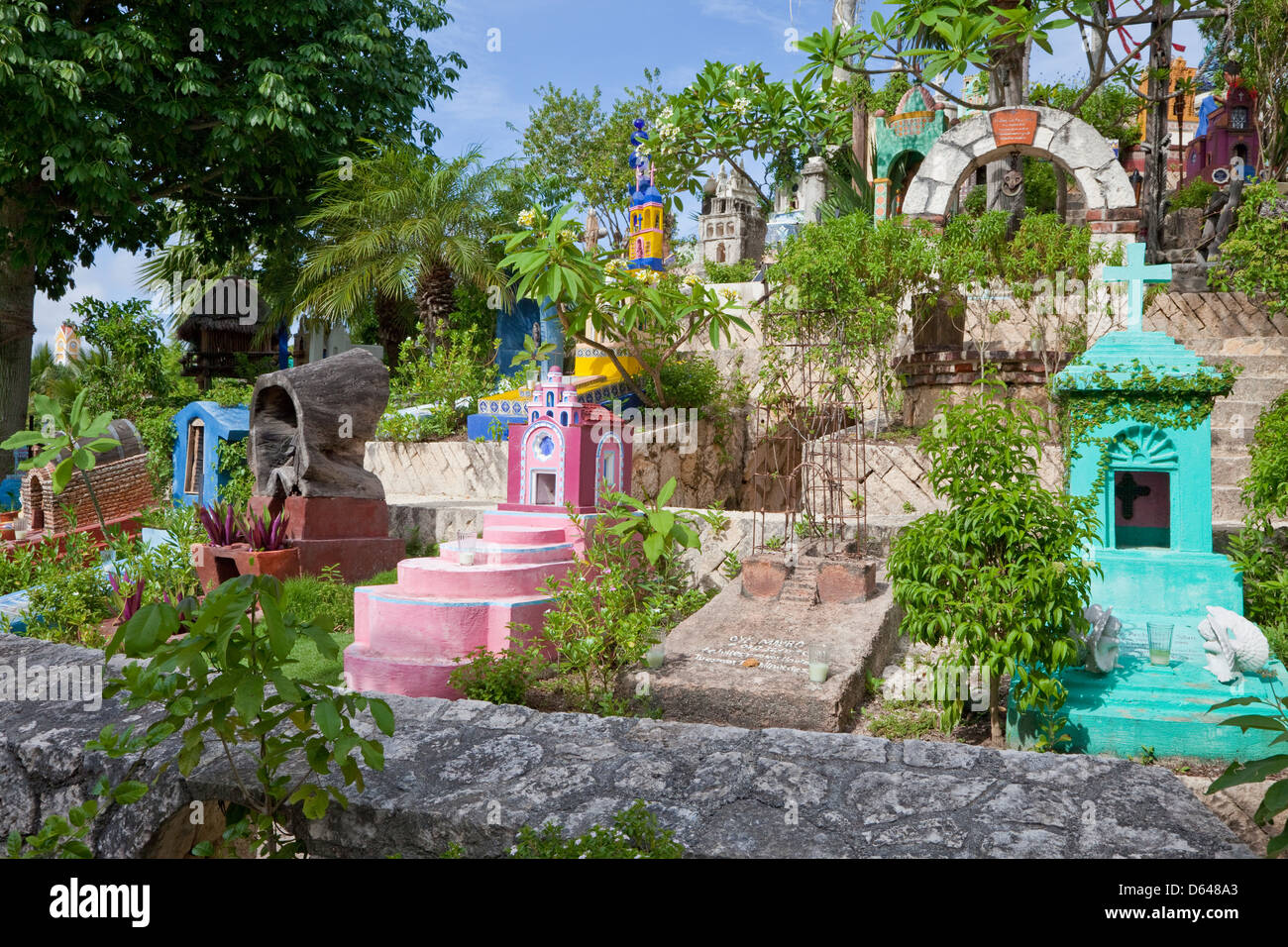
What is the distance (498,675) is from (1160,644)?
12.1ft

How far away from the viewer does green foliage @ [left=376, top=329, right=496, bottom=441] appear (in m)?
12.5

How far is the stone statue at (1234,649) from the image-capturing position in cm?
465

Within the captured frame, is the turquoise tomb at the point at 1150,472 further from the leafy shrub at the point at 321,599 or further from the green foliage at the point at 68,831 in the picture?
the leafy shrub at the point at 321,599

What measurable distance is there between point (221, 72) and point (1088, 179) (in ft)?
42.6

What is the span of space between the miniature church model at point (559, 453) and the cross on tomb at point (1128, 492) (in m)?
3.86

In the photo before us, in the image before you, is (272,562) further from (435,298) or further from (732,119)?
(732,119)

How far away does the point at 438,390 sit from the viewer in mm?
13047

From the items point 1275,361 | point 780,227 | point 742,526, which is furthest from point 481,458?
point 780,227

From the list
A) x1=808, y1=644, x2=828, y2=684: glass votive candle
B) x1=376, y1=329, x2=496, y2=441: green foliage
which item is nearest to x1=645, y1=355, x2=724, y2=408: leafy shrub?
x1=376, y1=329, x2=496, y2=441: green foliage

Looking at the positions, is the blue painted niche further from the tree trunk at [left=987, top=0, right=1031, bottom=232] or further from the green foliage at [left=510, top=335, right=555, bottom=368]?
the tree trunk at [left=987, top=0, right=1031, bottom=232]

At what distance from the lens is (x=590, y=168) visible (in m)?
24.3

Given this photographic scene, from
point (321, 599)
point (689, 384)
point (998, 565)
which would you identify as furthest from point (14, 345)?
point (998, 565)

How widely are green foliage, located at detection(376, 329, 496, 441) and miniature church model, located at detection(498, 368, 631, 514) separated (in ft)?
14.4

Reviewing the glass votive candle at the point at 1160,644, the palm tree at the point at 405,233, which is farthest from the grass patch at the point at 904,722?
the palm tree at the point at 405,233
